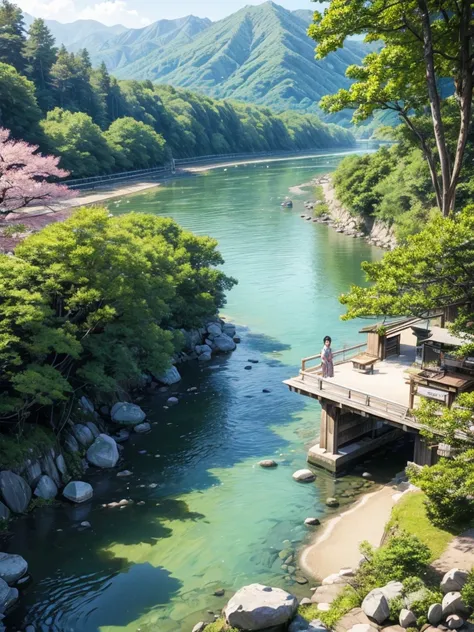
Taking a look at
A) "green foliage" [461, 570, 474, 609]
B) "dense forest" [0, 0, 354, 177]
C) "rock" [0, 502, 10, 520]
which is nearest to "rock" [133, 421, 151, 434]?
"rock" [0, 502, 10, 520]

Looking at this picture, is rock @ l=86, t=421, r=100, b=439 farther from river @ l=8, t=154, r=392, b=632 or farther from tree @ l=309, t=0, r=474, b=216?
tree @ l=309, t=0, r=474, b=216

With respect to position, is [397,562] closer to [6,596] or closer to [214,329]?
[6,596]

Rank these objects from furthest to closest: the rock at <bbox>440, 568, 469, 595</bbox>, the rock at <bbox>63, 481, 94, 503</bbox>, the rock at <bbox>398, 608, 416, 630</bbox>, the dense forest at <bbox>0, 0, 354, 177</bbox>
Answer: the dense forest at <bbox>0, 0, 354, 177</bbox> → the rock at <bbox>63, 481, 94, 503</bbox> → the rock at <bbox>440, 568, 469, 595</bbox> → the rock at <bbox>398, 608, 416, 630</bbox>

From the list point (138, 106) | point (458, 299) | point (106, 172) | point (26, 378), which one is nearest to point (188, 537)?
point (26, 378)

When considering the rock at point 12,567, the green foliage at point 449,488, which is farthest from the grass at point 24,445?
the green foliage at point 449,488

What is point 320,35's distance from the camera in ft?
52.9

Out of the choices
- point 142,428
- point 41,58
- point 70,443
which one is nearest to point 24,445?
point 70,443

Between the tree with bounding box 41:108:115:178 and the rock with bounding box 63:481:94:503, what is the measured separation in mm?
79935

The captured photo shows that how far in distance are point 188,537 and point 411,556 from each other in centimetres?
783

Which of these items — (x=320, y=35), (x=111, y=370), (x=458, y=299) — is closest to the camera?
(x=458, y=299)

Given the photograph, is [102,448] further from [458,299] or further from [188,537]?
[458,299]

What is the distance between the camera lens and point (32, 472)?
2188 centimetres

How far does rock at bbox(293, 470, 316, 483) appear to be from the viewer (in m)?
22.8

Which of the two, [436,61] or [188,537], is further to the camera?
[188,537]
